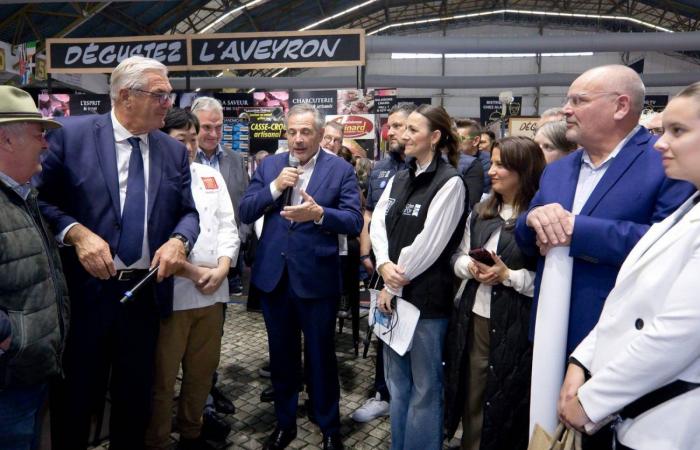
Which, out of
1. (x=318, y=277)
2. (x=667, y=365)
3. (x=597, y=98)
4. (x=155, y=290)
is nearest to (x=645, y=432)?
(x=667, y=365)

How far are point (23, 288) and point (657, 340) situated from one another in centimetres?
168

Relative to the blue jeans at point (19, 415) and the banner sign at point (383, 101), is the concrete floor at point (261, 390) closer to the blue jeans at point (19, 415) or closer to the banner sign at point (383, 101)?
the blue jeans at point (19, 415)

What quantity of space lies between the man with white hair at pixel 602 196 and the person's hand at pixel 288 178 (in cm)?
113

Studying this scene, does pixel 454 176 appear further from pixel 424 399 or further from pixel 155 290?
pixel 155 290

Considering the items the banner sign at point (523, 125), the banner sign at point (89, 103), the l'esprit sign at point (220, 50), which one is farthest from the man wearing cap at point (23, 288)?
the banner sign at point (89, 103)

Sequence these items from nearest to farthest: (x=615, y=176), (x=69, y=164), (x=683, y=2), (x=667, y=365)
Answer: (x=667, y=365)
(x=615, y=176)
(x=69, y=164)
(x=683, y=2)

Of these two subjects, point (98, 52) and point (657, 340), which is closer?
point (657, 340)

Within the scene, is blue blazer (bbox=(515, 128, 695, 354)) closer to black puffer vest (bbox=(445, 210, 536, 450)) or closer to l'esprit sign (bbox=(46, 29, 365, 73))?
black puffer vest (bbox=(445, 210, 536, 450))

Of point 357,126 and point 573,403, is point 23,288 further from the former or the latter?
point 357,126

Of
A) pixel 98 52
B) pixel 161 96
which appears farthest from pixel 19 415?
pixel 98 52

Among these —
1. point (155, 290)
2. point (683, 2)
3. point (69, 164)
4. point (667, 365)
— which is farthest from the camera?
point (683, 2)

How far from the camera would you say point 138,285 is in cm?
171

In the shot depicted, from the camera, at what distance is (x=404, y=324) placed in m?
1.98

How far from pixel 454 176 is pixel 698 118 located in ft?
3.14
